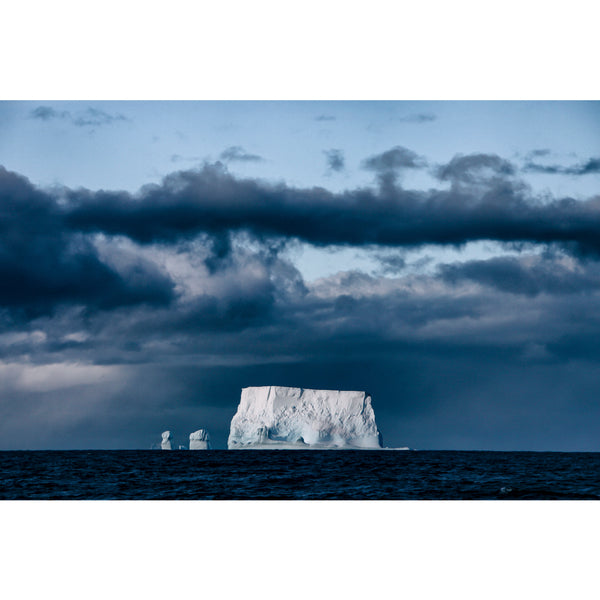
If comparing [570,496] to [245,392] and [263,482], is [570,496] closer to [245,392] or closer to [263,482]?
[263,482]

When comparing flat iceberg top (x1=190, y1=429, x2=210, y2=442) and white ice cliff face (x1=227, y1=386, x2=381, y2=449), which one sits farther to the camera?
flat iceberg top (x1=190, y1=429, x2=210, y2=442)

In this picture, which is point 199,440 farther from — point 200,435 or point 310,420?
point 310,420

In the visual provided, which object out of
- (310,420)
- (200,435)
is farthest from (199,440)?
(310,420)

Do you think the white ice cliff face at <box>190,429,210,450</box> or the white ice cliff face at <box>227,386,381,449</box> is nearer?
the white ice cliff face at <box>227,386,381,449</box>

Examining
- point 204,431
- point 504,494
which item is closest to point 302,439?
point 204,431

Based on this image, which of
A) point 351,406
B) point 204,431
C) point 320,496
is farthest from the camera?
point 204,431

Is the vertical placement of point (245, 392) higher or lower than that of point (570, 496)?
higher
